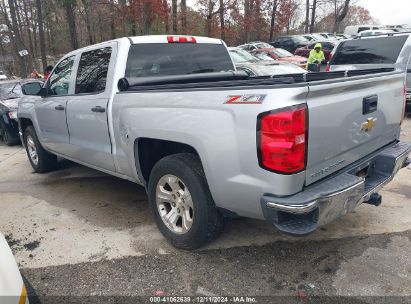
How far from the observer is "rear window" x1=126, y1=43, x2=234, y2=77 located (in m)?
3.95

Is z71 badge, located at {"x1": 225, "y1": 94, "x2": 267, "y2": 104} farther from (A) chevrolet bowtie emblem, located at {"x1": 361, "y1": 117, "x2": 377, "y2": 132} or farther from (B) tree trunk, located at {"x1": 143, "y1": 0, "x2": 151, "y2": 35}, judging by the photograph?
(B) tree trunk, located at {"x1": 143, "y1": 0, "x2": 151, "y2": 35}

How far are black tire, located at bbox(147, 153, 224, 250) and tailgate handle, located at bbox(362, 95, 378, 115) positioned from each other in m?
1.37

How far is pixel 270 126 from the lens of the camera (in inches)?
96.8

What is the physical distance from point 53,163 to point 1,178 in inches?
33.9

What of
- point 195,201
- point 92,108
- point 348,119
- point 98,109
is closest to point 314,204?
point 348,119

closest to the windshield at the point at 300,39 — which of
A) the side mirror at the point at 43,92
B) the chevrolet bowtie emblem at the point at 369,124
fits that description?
the side mirror at the point at 43,92

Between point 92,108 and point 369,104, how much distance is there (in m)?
2.71

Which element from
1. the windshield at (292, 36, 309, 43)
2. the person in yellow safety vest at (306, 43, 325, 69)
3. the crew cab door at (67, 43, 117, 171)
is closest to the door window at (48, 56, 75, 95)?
the crew cab door at (67, 43, 117, 171)

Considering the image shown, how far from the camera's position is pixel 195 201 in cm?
306

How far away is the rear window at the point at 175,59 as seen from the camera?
395 centimetres

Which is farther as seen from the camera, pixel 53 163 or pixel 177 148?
pixel 53 163

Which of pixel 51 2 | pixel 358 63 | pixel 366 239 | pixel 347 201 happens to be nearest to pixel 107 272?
pixel 347 201

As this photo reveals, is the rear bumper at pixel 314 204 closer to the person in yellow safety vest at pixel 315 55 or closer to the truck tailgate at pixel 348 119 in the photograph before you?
the truck tailgate at pixel 348 119

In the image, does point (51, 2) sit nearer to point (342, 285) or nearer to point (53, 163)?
point (53, 163)
